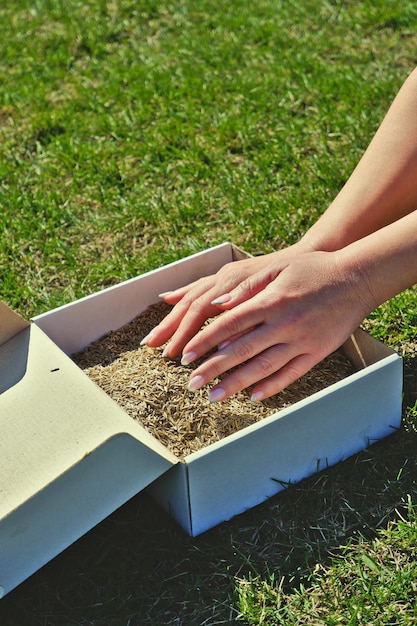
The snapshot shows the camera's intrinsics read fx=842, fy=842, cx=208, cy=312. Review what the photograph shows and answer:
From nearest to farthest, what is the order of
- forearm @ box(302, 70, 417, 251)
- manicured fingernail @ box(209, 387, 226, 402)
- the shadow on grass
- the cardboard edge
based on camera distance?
1. the cardboard edge
2. the shadow on grass
3. manicured fingernail @ box(209, 387, 226, 402)
4. forearm @ box(302, 70, 417, 251)

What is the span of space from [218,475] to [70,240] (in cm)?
145

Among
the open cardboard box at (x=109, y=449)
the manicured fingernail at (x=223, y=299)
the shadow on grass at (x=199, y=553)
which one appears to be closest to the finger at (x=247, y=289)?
the manicured fingernail at (x=223, y=299)

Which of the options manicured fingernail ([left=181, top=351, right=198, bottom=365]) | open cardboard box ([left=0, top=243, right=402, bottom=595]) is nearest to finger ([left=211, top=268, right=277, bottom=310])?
manicured fingernail ([left=181, top=351, right=198, bottom=365])

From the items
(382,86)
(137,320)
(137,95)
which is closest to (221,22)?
(137,95)

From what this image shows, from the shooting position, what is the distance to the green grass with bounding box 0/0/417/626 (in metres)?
1.71

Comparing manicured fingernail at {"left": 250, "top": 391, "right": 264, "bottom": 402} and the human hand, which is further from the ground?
the human hand

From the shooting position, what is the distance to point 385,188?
2250 mm

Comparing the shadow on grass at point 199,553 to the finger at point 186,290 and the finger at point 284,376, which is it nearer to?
the finger at point 284,376

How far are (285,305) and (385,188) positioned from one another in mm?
599

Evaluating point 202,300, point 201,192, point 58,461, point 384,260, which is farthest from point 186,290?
point 201,192

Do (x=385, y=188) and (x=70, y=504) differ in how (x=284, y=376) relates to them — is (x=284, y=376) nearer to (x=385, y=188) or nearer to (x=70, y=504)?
(x=70, y=504)

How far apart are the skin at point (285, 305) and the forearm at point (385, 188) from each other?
0.02 metres

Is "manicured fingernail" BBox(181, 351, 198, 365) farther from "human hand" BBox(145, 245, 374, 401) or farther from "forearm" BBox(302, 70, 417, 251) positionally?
"forearm" BBox(302, 70, 417, 251)

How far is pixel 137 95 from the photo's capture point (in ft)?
12.1
